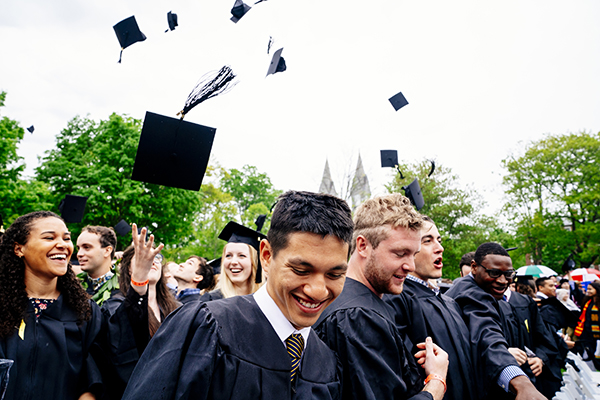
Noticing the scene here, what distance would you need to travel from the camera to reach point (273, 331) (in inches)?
62.0

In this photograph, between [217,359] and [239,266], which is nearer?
[217,359]

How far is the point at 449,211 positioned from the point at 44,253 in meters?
25.7

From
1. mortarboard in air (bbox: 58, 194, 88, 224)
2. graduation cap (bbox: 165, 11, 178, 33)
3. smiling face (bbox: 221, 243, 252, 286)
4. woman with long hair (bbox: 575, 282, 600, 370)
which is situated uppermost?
graduation cap (bbox: 165, 11, 178, 33)

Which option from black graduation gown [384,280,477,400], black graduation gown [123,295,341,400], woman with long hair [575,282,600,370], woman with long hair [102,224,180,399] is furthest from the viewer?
woman with long hair [575,282,600,370]

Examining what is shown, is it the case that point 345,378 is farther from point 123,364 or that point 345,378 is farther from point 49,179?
point 49,179

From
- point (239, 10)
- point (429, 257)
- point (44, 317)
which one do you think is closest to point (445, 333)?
point (429, 257)

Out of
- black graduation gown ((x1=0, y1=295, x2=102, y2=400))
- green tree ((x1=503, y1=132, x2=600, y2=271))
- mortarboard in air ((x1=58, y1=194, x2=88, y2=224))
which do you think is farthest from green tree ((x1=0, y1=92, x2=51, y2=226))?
green tree ((x1=503, y1=132, x2=600, y2=271))

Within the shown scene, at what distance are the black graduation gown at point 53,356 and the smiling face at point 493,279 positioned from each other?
3530 millimetres

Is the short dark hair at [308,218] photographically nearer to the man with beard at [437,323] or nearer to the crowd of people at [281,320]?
the crowd of people at [281,320]

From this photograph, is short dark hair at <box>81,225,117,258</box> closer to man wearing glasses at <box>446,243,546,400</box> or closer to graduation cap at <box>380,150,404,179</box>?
man wearing glasses at <box>446,243,546,400</box>

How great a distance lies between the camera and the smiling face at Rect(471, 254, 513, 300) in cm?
400

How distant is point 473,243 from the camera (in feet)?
81.8

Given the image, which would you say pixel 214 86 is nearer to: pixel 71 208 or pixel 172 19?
pixel 172 19

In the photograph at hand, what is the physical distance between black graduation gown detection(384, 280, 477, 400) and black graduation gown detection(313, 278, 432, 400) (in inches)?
Answer: 21.6
